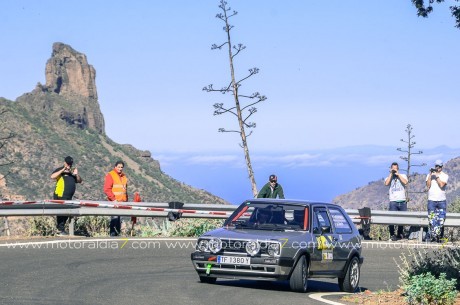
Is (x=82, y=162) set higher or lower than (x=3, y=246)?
higher

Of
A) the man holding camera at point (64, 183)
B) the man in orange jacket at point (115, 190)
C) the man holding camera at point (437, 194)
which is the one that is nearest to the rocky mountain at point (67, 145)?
the man in orange jacket at point (115, 190)

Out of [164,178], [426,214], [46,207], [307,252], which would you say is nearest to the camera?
[307,252]

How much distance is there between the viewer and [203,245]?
13.9 meters

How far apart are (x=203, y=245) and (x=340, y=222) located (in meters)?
2.55

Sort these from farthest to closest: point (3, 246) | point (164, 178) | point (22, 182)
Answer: point (164, 178) → point (22, 182) → point (3, 246)

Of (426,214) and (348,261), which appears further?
(426,214)

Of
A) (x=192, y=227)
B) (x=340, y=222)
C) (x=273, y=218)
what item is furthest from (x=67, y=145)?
(x=273, y=218)

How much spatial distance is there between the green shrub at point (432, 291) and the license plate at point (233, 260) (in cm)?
269

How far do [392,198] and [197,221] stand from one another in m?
5.07

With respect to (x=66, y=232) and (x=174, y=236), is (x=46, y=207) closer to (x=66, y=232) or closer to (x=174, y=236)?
(x=66, y=232)

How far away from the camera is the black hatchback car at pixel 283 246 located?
44.4ft

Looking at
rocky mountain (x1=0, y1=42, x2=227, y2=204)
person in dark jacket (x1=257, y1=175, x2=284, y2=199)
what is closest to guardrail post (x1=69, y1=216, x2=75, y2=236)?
person in dark jacket (x1=257, y1=175, x2=284, y2=199)

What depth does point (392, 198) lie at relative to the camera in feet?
83.1

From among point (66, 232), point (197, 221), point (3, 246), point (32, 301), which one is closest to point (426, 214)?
point (197, 221)
